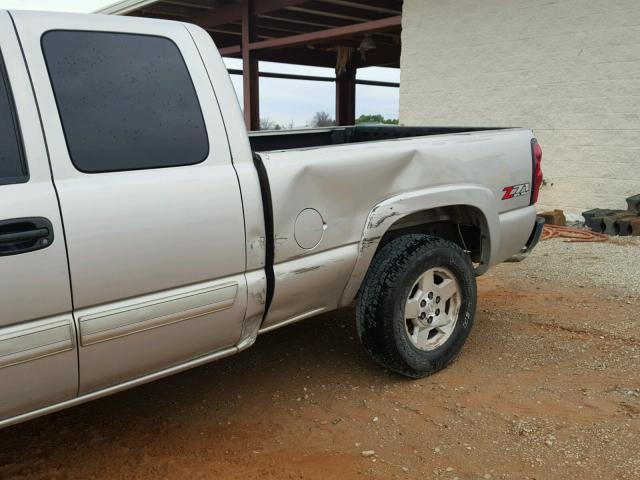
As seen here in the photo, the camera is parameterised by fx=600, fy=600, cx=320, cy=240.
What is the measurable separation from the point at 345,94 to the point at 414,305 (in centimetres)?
1530

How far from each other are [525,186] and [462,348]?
46.2 inches

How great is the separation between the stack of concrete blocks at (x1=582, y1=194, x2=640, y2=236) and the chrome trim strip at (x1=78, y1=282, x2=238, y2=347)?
646cm

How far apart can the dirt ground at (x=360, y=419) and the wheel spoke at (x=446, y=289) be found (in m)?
0.46

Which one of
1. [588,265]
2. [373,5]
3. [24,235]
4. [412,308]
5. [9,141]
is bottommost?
[588,265]

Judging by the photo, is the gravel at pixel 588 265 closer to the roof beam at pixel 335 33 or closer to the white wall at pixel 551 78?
the white wall at pixel 551 78

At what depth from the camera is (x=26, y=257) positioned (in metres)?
2.07

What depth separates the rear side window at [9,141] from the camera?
2113 mm

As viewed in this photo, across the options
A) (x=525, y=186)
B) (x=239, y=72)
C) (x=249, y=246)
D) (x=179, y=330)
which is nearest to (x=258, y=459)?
(x=179, y=330)

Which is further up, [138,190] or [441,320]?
[138,190]

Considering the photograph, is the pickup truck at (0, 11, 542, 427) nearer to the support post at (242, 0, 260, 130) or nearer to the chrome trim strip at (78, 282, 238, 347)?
the chrome trim strip at (78, 282, 238, 347)

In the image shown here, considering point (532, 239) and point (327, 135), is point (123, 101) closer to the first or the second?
point (532, 239)

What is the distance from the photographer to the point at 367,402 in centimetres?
331

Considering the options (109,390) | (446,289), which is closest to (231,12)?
(446,289)

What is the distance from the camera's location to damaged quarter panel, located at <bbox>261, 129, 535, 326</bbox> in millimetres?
2824
